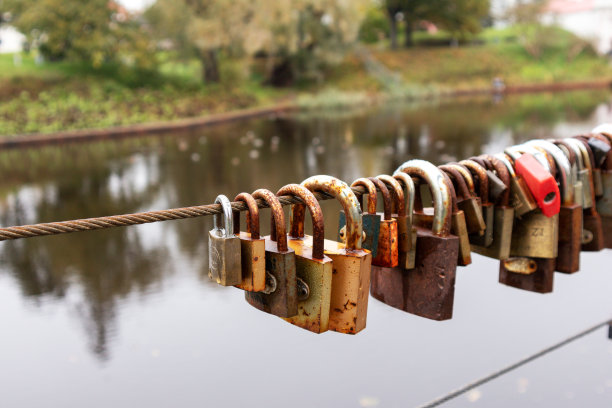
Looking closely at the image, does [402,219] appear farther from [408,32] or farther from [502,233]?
[408,32]

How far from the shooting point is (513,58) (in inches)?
1587

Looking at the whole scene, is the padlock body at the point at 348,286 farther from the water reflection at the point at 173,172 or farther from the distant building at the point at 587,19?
the distant building at the point at 587,19

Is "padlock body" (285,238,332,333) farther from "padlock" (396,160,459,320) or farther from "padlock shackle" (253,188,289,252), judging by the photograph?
"padlock" (396,160,459,320)

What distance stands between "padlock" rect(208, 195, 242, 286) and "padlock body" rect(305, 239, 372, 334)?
186 millimetres

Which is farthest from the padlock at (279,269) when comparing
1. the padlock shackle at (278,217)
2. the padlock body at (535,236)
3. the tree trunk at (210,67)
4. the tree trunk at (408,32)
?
the tree trunk at (408,32)

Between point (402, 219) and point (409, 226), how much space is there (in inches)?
1.1

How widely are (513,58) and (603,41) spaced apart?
915cm

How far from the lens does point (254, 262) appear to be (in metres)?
1.26

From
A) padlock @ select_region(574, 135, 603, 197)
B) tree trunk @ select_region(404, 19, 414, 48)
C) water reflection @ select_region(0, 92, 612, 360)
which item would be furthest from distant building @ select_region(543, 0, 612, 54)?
padlock @ select_region(574, 135, 603, 197)

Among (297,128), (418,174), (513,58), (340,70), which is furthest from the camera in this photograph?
(513,58)

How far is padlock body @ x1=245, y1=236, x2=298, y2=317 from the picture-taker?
128cm

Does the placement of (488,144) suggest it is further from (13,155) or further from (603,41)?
(603,41)

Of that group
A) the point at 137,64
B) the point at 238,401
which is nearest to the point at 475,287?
the point at 238,401

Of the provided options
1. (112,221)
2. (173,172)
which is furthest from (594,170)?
(173,172)
